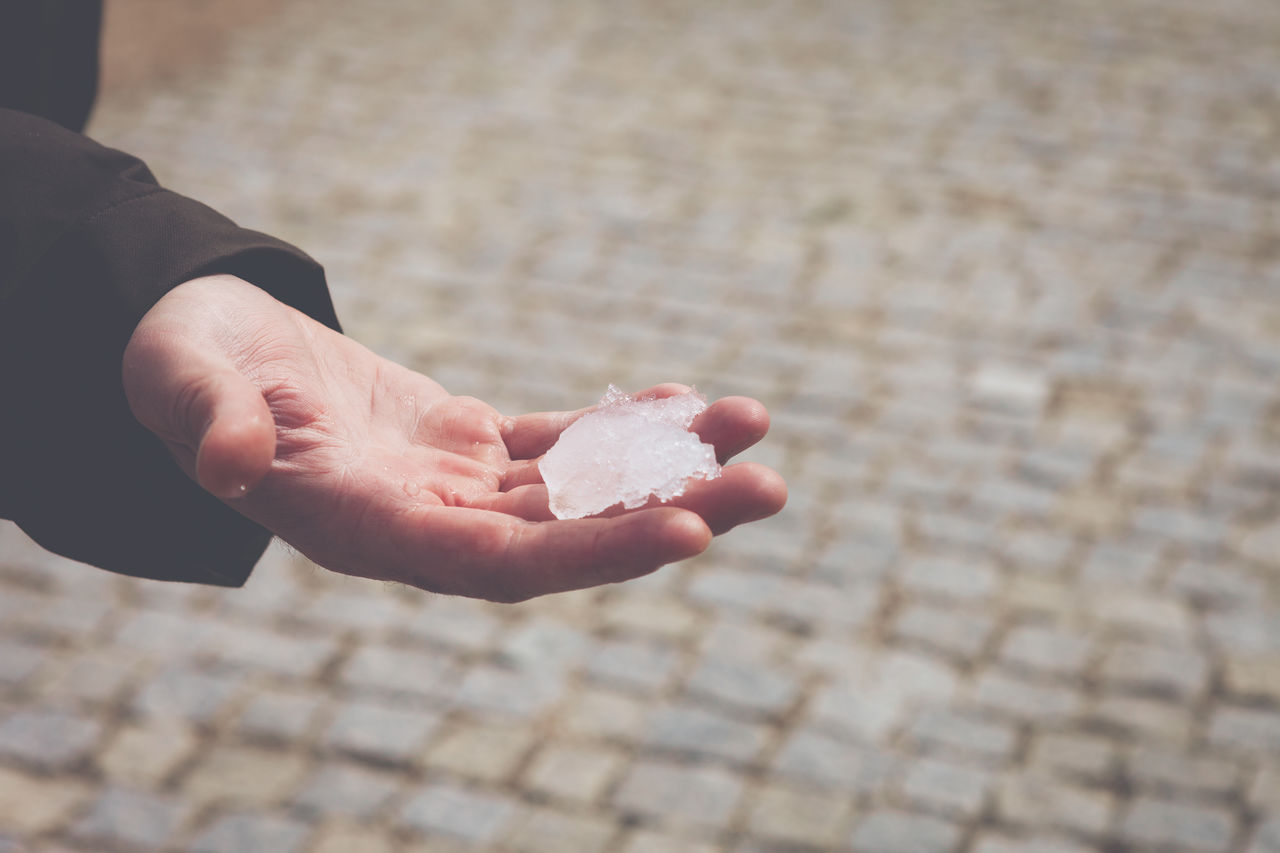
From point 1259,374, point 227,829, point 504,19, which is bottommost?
point 227,829

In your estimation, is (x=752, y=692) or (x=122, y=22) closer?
(x=752, y=692)

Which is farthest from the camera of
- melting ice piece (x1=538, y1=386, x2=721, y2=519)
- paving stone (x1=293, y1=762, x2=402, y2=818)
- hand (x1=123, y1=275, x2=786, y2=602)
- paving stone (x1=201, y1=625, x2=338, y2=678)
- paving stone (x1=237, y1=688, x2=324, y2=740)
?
paving stone (x1=201, y1=625, x2=338, y2=678)

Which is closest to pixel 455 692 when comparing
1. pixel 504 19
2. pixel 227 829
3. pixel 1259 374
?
pixel 227 829

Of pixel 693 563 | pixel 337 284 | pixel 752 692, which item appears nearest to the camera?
pixel 752 692

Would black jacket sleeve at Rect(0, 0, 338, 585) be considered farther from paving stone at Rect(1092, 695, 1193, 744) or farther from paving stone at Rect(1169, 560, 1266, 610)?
paving stone at Rect(1169, 560, 1266, 610)

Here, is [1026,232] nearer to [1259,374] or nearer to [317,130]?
[1259,374]

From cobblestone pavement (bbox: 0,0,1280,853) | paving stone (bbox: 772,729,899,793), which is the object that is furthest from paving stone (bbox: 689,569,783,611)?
paving stone (bbox: 772,729,899,793)
